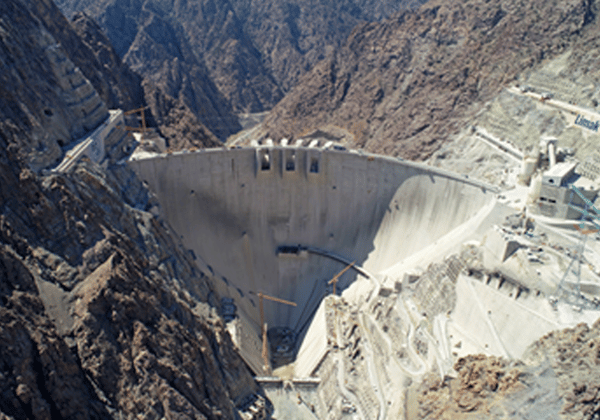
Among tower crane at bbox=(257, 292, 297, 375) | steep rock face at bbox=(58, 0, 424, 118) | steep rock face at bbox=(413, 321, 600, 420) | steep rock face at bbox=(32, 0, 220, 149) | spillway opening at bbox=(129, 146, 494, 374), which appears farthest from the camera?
steep rock face at bbox=(58, 0, 424, 118)

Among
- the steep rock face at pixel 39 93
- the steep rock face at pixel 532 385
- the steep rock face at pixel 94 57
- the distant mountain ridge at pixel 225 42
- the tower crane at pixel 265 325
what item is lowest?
the tower crane at pixel 265 325

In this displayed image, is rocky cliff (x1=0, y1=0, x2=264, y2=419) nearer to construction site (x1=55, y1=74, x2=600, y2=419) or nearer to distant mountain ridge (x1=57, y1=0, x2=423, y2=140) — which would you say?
construction site (x1=55, y1=74, x2=600, y2=419)

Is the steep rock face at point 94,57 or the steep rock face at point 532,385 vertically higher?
the steep rock face at point 94,57

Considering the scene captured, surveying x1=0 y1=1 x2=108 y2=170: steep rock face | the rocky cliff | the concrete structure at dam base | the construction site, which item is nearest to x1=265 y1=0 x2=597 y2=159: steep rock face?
the construction site

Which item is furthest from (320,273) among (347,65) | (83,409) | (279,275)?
(347,65)

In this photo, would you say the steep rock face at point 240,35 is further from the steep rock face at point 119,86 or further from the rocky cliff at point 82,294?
the rocky cliff at point 82,294

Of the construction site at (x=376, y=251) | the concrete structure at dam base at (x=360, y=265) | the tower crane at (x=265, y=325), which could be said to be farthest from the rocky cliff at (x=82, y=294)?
the concrete structure at dam base at (x=360, y=265)

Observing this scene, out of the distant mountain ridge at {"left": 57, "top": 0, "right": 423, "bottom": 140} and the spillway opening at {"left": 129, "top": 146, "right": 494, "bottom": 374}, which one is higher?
the distant mountain ridge at {"left": 57, "top": 0, "right": 423, "bottom": 140}
